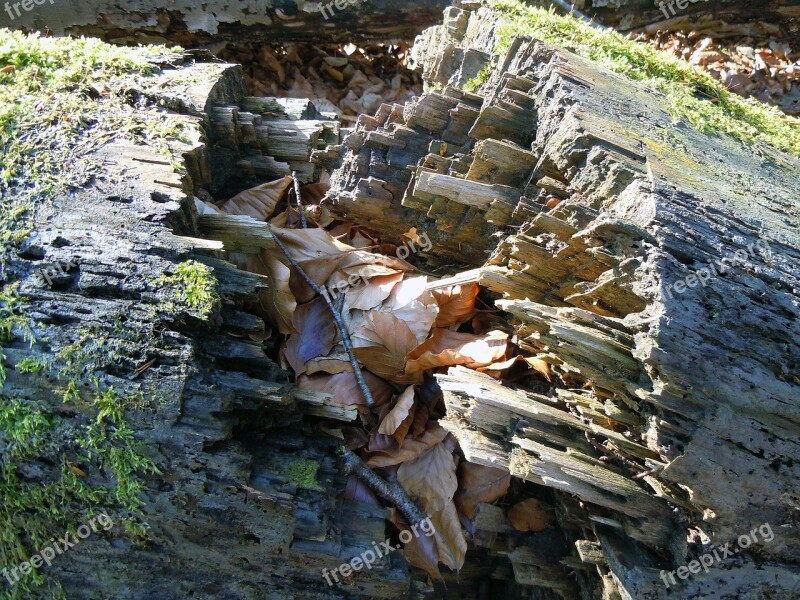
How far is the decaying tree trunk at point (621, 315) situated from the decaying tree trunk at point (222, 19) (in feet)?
9.94

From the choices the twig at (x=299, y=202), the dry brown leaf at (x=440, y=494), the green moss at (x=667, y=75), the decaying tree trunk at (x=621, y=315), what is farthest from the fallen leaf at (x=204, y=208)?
the green moss at (x=667, y=75)

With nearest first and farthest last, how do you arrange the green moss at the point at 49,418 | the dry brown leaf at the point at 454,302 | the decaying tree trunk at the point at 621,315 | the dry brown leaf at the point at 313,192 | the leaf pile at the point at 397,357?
1. the decaying tree trunk at the point at 621,315
2. the green moss at the point at 49,418
3. the leaf pile at the point at 397,357
4. the dry brown leaf at the point at 454,302
5. the dry brown leaf at the point at 313,192

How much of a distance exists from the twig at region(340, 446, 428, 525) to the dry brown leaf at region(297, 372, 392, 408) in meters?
0.28

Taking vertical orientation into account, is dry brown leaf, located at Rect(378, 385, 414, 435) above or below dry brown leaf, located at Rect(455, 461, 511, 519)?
above

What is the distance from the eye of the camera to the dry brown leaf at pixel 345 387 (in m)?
2.90

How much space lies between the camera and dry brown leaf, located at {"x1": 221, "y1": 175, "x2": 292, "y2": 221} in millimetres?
3547

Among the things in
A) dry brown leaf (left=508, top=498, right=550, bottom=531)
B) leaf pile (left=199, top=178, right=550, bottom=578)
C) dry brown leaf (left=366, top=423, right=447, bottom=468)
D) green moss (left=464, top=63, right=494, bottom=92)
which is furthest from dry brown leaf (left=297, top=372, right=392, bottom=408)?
green moss (left=464, top=63, right=494, bottom=92)

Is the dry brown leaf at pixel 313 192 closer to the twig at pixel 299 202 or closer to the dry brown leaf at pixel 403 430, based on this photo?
the twig at pixel 299 202

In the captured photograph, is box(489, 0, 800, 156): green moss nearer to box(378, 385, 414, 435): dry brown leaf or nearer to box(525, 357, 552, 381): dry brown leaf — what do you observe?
box(525, 357, 552, 381): dry brown leaf

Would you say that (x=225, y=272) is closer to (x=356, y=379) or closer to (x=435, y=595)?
(x=356, y=379)

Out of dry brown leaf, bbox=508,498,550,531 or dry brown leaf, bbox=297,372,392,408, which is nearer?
dry brown leaf, bbox=508,498,550,531

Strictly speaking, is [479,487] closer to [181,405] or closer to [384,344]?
[384,344]

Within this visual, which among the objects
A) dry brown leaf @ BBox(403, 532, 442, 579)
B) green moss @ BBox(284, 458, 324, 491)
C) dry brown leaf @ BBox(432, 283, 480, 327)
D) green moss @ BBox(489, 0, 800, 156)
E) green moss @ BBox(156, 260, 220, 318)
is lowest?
dry brown leaf @ BBox(403, 532, 442, 579)

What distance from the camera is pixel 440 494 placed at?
9.26 feet
